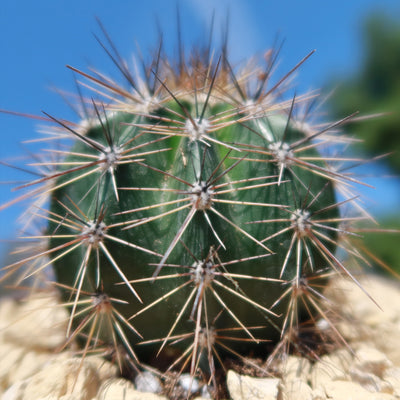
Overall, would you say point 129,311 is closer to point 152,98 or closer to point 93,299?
point 93,299

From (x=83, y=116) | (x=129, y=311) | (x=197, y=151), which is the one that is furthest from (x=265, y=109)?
(x=129, y=311)

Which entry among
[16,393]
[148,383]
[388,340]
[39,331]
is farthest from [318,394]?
[39,331]

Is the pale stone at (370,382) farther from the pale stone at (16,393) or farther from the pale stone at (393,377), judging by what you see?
the pale stone at (16,393)

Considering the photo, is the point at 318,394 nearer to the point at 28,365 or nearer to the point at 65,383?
the point at 65,383

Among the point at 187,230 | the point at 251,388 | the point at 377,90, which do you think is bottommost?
the point at 251,388

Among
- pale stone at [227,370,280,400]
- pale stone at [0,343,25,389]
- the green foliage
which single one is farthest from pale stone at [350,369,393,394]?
the green foliage
